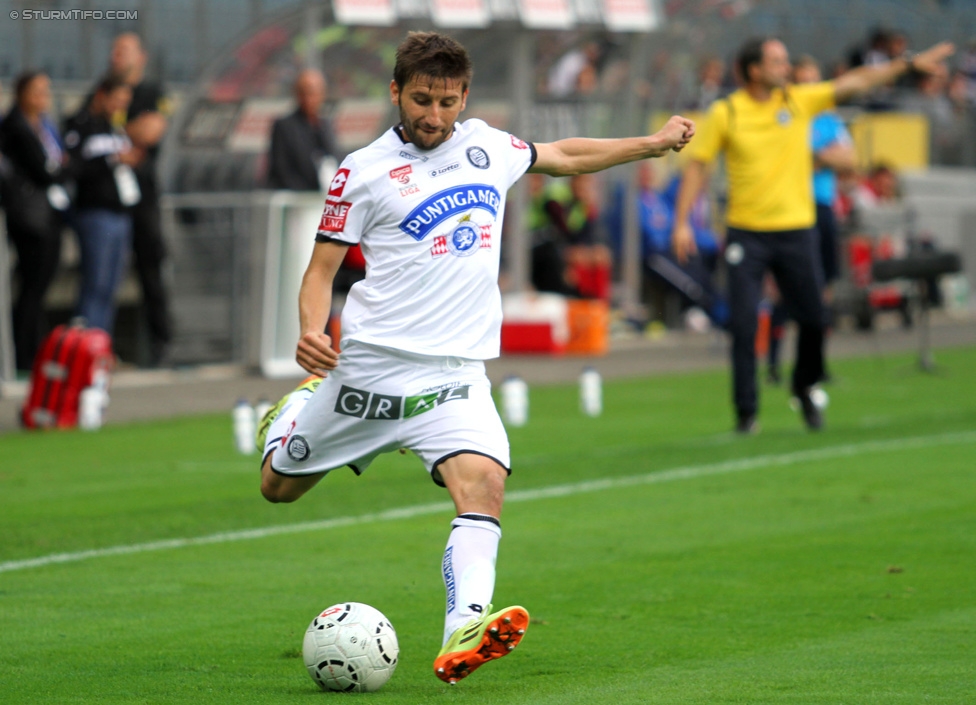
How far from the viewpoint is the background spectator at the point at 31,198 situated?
14.3 metres

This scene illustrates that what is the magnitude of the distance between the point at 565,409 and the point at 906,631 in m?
8.05

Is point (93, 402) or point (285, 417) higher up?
point (285, 417)

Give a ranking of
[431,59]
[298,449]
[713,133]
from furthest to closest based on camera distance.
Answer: [713,133] → [298,449] → [431,59]

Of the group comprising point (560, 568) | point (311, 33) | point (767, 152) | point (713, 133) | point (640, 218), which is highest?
point (311, 33)

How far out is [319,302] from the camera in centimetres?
582

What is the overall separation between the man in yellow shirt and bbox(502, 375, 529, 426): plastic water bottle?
1605 mm

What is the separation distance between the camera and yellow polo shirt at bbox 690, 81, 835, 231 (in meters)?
11.9

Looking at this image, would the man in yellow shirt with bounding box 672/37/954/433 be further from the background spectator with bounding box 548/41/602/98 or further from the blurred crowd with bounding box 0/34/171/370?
the background spectator with bounding box 548/41/602/98

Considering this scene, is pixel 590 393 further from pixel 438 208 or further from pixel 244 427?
pixel 438 208

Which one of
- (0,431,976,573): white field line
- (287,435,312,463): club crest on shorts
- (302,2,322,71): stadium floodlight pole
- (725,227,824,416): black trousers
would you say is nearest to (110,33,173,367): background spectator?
(302,2,322,71): stadium floodlight pole

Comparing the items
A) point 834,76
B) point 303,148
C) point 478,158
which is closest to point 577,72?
point 303,148

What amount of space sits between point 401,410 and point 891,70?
6071mm

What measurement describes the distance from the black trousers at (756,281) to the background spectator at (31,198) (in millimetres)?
5853

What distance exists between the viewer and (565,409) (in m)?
14.2
